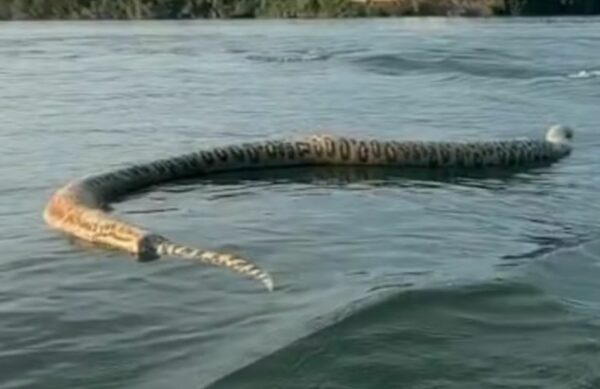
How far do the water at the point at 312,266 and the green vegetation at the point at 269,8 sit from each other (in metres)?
104

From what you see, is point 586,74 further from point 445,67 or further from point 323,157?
point 323,157

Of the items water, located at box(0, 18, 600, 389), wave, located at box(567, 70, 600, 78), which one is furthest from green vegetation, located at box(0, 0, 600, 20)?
water, located at box(0, 18, 600, 389)

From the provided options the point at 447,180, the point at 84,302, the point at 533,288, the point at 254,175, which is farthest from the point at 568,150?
the point at 84,302

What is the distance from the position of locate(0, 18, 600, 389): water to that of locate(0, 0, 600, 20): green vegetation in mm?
104022

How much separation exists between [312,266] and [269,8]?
13392 cm

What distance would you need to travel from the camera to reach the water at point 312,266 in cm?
988

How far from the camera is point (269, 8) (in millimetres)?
145500

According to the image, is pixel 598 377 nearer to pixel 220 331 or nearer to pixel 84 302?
pixel 220 331

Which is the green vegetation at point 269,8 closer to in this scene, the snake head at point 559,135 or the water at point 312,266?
the water at point 312,266

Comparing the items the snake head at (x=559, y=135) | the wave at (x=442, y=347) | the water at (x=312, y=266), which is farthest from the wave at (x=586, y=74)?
the wave at (x=442, y=347)

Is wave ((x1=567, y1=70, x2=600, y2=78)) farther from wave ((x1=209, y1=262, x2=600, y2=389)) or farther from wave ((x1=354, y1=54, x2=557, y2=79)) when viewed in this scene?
wave ((x1=209, y1=262, x2=600, y2=389))

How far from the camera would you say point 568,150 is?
→ 24.1 m

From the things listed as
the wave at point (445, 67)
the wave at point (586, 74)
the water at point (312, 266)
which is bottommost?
the wave at point (445, 67)

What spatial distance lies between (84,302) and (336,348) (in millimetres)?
2950
